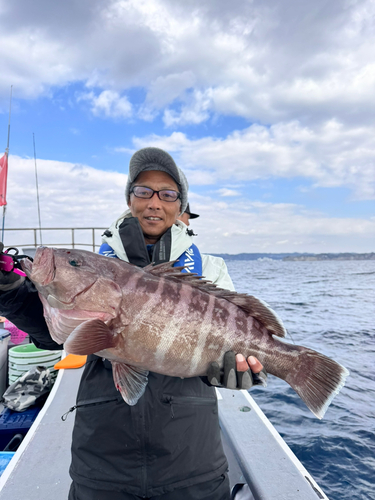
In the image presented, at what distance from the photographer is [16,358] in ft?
18.7

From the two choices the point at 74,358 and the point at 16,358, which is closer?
the point at 74,358

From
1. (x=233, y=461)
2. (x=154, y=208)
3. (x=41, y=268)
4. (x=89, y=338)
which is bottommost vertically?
(x=233, y=461)

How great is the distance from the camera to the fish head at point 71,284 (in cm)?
227

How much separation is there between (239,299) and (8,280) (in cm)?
168

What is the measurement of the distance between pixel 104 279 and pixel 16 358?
442 cm

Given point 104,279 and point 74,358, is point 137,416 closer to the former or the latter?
point 104,279

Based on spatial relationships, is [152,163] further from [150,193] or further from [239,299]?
[239,299]

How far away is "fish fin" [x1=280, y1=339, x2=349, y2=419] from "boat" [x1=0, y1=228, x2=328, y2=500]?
922mm

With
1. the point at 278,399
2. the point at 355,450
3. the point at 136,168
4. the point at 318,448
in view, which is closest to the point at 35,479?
the point at 136,168

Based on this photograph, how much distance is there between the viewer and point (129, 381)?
2.15 metres

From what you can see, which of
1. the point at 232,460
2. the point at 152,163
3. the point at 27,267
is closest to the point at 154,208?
the point at 152,163

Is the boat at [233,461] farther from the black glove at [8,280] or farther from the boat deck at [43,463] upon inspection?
the black glove at [8,280]

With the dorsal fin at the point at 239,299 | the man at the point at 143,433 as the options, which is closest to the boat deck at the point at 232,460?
the man at the point at 143,433

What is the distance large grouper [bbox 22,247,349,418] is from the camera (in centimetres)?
221
